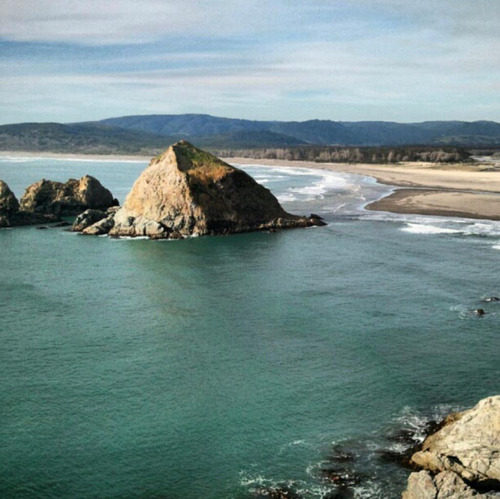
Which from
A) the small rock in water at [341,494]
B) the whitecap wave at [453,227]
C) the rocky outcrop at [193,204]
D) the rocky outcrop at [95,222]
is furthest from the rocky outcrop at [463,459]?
the rocky outcrop at [95,222]

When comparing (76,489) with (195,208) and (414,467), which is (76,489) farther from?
(195,208)

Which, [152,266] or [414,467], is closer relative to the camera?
[414,467]

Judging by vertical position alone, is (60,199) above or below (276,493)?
above

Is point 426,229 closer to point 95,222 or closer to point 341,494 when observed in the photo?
point 95,222

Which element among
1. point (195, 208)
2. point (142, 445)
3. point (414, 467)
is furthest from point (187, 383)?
point (195, 208)

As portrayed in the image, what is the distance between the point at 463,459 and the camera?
15477 millimetres

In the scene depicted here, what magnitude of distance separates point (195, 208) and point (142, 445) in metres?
36.7

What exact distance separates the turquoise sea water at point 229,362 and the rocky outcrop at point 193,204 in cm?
830

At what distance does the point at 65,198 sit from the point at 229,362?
155 ft

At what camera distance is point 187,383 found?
22.5 m

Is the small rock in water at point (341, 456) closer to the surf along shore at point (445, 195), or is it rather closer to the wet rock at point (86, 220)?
the wet rock at point (86, 220)

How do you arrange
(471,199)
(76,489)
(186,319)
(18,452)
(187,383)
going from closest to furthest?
(76,489) < (18,452) < (187,383) < (186,319) < (471,199)

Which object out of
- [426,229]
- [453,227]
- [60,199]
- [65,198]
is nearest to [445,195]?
[453,227]

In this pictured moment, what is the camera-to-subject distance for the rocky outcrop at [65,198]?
65375 millimetres
